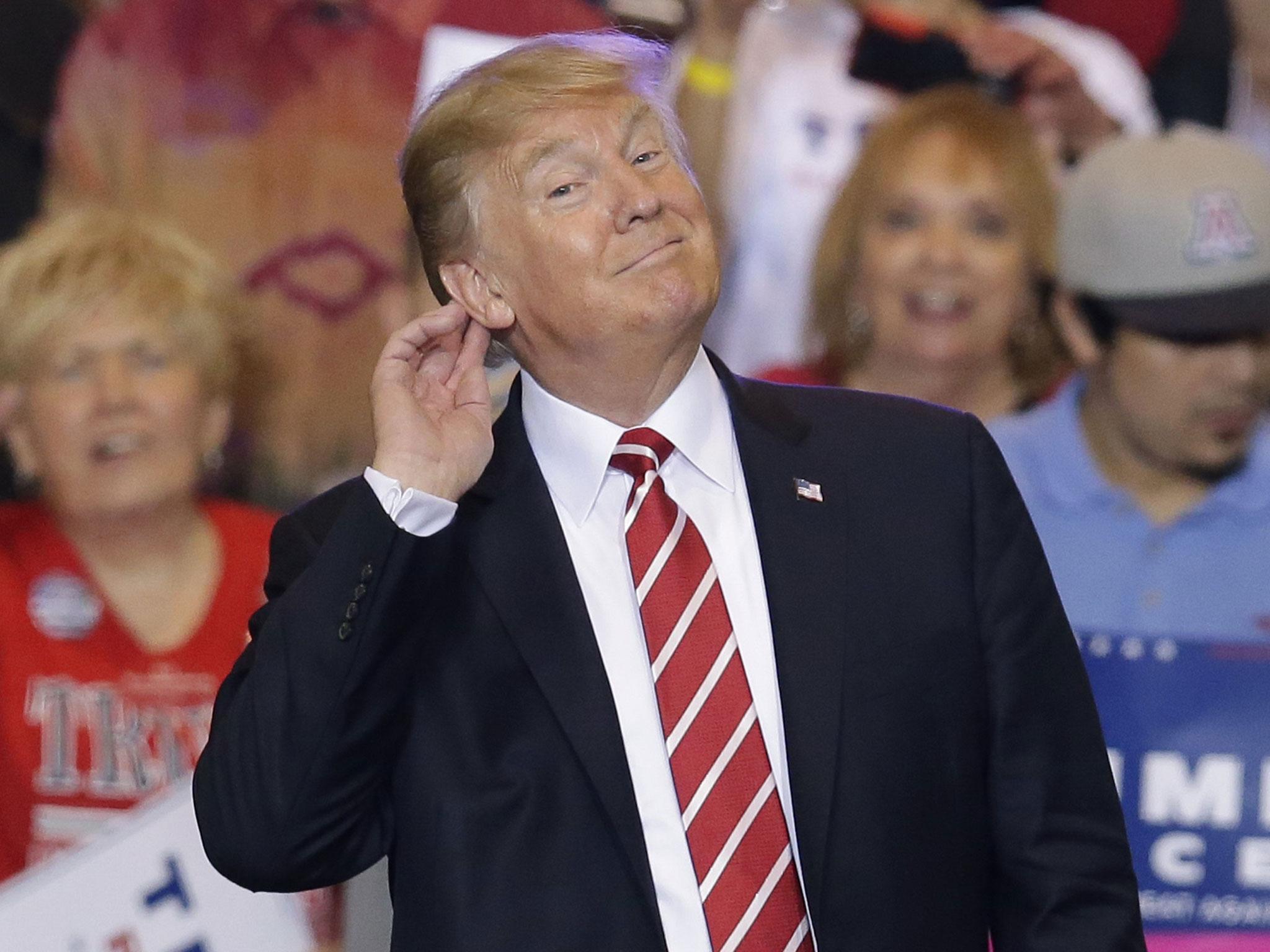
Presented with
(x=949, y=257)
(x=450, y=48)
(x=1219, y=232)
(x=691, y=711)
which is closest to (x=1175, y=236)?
(x=1219, y=232)

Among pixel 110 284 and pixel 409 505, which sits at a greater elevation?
pixel 409 505

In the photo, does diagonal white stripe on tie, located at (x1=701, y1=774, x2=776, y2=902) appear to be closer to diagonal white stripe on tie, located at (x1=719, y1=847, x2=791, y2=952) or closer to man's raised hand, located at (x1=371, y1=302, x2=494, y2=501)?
diagonal white stripe on tie, located at (x1=719, y1=847, x2=791, y2=952)

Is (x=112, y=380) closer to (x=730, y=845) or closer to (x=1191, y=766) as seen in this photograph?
(x=730, y=845)

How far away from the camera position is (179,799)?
9.04ft

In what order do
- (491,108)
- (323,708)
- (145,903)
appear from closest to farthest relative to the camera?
1. (323,708)
2. (491,108)
3. (145,903)

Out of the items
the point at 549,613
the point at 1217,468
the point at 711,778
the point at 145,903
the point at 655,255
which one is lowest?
the point at 145,903

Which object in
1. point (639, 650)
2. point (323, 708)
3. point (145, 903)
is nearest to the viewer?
point (323, 708)

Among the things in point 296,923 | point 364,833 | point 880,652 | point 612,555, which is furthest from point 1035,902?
point 296,923

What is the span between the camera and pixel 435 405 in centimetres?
155

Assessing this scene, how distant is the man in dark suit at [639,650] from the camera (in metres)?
1.42

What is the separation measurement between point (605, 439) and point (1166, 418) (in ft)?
5.41

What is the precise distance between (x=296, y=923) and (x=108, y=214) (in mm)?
1245

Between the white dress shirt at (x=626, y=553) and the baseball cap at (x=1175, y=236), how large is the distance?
1501mm

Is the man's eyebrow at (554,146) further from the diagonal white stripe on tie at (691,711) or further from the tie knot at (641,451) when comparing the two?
the diagonal white stripe on tie at (691,711)
